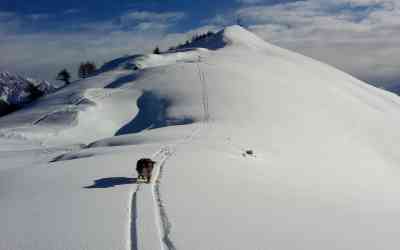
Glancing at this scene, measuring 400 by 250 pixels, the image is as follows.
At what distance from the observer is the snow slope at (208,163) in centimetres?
1591

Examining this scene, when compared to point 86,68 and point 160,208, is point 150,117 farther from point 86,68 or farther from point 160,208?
point 86,68

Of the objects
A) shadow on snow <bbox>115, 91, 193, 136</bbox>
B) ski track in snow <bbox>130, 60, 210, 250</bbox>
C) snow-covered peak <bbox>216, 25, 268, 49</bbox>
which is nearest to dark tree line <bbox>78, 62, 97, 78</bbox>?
snow-covered peak <bbox>216, 25, 268, 49</bbox>

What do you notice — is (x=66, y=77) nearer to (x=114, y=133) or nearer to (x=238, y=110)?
(x=114, y=133)

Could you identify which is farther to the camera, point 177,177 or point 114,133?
point 114,133

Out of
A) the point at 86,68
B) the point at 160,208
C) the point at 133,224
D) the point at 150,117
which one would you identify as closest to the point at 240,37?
the point at 86,68

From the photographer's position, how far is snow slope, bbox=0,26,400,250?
1591 centimetres

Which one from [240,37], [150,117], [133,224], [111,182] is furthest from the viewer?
[240,37]

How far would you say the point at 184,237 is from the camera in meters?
14.8

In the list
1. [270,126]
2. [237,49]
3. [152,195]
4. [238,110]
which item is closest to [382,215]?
[152,195]

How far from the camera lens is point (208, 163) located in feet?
97.9

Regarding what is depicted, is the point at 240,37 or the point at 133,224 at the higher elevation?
the point at 133,224

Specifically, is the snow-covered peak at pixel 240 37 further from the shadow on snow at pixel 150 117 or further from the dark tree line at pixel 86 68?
the shadow on snow at pixel 150 117

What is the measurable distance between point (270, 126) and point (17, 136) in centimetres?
3018

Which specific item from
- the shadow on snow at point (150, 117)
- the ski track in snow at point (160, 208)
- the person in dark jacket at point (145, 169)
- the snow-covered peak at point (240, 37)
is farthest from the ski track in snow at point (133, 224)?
the snow-covered peak at point (240, 37)
